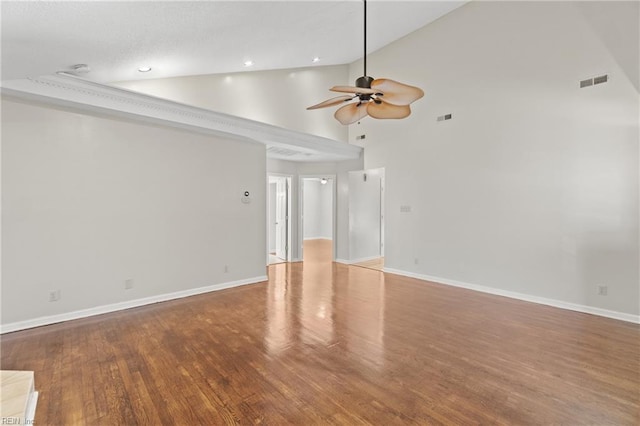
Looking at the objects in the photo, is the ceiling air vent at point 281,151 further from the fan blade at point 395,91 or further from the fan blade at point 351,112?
the fan blade at point 395,91

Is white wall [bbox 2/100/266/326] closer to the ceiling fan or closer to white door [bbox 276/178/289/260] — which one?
white door [bbox 276/178/289/260]

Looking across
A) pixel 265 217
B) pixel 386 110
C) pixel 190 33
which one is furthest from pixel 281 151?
pixel 386 110

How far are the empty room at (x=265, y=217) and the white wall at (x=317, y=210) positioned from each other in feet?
17.2

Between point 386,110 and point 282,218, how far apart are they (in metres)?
5.07

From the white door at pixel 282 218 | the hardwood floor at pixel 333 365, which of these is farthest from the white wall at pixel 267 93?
the hardwood floor at pixel 333 365

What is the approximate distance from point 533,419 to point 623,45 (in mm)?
4621

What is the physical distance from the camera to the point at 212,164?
199 inches

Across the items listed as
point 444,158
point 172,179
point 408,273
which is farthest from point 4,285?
point 444,158

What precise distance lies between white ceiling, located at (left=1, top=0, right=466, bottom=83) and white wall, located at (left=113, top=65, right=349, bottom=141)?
0.28m

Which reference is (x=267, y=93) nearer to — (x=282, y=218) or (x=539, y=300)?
(x=282, y=218)

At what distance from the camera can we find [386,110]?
3438 mm

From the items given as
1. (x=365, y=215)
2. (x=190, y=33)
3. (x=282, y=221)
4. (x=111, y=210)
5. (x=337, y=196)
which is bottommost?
(x=282, y=221)

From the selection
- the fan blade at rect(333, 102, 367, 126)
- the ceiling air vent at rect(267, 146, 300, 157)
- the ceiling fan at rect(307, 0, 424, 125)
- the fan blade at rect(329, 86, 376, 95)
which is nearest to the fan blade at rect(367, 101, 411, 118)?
the ceiling fan at rect(307, 0, 424, 125)

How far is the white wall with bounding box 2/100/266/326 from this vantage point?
3.44 m
